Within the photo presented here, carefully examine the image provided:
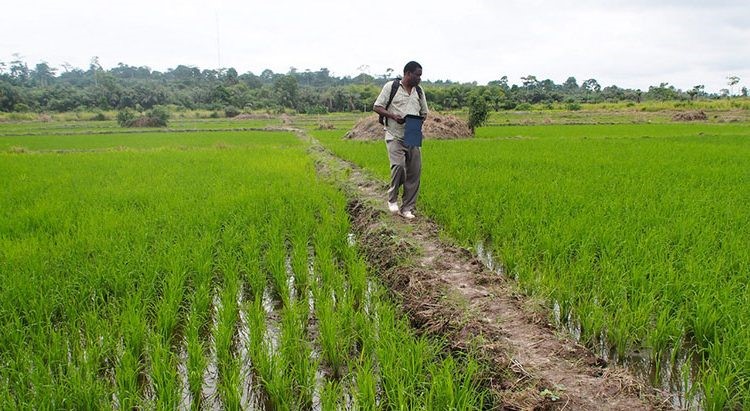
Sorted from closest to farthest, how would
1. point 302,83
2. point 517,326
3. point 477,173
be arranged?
point 517,326 < point 477,173 < point 302,83

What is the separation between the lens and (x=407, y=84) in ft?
14.1

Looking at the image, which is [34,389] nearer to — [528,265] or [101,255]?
[101,255]

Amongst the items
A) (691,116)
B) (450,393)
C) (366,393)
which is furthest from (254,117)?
(450,393)

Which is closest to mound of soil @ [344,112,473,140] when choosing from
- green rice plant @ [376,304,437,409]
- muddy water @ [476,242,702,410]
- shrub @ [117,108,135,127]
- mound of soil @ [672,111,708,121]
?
muddy water @ [476,242,702,410]

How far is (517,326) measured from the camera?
2365mm

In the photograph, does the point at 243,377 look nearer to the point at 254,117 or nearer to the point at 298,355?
the point at 298,355

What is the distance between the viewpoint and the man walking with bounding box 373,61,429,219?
432 cm

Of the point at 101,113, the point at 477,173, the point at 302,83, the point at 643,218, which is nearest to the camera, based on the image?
the point at 643,218

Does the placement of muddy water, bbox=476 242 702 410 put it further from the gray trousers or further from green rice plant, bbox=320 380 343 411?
the gray trousers

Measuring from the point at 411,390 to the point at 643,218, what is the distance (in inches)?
123

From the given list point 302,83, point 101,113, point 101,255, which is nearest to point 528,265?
point 101,255

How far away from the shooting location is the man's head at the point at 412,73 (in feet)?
13.8

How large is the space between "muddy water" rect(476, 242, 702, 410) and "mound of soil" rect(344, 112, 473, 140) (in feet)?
47.8

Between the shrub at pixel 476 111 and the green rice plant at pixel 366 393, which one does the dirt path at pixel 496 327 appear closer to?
the green rice plant at pixel 366 393
